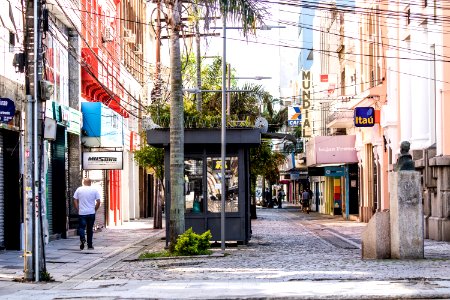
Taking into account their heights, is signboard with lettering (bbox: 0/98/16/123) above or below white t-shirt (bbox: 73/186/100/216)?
above

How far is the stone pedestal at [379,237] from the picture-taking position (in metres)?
20.2

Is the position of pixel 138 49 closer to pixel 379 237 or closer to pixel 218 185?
pixel 218 185

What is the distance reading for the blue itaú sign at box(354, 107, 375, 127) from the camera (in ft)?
139

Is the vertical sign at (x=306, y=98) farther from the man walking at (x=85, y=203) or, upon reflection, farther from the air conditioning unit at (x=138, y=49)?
the man walking at (x=85, y=203)

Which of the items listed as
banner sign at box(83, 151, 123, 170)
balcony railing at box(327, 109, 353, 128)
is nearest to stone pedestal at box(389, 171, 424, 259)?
banner sign at box(83, 151, 123, 170)

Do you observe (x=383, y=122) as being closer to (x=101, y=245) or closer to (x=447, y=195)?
(x=447, y=195)

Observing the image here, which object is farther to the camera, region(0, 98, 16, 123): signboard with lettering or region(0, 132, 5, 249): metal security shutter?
region(0, 132, 5, 249): metal security shutter

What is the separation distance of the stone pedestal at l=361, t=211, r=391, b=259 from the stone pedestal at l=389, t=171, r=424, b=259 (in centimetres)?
42

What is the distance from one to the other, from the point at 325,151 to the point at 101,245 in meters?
24.6

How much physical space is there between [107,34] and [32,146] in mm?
25919

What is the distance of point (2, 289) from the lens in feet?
50.4

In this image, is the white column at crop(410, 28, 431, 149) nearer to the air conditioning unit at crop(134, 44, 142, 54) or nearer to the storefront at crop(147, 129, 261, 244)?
the storefront at crop(147, 129, 261, 244)

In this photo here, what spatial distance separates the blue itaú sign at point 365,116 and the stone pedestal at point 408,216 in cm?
2279

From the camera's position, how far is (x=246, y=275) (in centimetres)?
1705
